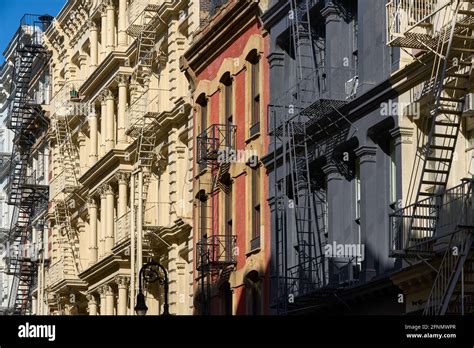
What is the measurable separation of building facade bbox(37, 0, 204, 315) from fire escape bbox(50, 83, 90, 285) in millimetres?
67

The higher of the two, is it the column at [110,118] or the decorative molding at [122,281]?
the column at [110,118]

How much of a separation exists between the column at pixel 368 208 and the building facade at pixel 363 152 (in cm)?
4

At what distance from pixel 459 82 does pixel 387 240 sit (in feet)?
15.6

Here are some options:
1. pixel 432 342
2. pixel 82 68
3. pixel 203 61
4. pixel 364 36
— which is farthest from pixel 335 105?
pixel 82 68

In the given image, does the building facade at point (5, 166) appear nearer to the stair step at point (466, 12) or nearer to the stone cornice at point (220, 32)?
the stone cornice at point (220, 32)

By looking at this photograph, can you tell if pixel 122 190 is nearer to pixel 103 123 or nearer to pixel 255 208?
pixel 103 123

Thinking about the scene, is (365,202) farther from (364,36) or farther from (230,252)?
(230,252)

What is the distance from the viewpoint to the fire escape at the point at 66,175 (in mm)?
64562

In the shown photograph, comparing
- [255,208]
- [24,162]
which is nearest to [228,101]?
[255,208]

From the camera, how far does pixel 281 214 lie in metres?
40.5

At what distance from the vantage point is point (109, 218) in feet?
193

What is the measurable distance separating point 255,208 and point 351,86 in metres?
8.03

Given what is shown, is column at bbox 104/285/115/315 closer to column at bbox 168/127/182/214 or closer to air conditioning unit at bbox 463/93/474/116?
column at bbox 168/127/182/214

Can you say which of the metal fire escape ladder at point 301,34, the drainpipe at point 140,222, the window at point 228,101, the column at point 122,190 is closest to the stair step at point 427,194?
the metal fire escape ladder at point 301,34
